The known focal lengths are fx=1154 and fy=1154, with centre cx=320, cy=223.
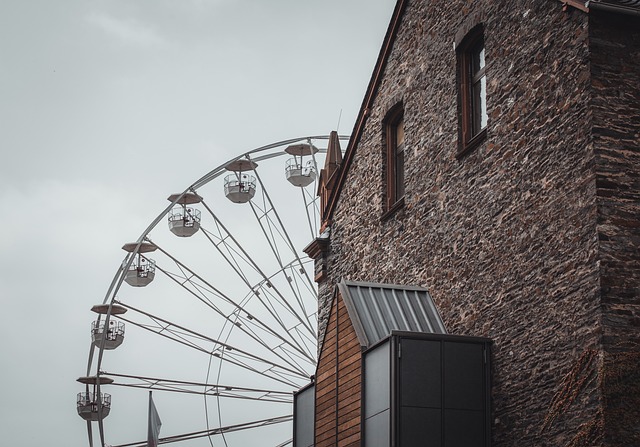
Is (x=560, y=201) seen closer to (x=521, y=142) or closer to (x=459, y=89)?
(x=521, y=142)

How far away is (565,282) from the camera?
50.1 ft

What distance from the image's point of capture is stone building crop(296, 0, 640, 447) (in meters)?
14.6

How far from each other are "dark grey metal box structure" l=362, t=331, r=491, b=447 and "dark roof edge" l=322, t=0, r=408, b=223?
7.47m

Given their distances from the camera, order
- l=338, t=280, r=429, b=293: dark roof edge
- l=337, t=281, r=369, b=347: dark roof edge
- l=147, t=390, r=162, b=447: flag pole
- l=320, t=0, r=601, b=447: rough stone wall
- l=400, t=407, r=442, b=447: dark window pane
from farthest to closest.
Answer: l=147, t=390, r=162, b=447: flag pole → l=338, t=280, r=429, b=293: dark roof edge → l=337, t=281, r=369, b=347: dark roof edge → l=400, t=407, r=442, b=447: dark window pane → l=320, t=0, r=601, b=447: rough stone wall

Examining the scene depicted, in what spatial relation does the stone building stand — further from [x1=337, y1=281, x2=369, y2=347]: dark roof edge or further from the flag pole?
the flag pole

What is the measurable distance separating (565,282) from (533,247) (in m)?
1.02

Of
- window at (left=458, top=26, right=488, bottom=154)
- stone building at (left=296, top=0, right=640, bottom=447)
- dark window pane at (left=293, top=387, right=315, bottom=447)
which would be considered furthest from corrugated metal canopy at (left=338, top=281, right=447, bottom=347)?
dark window pane at (left=293, top=387, right=315, bottom=447)

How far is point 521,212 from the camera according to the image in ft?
54.3

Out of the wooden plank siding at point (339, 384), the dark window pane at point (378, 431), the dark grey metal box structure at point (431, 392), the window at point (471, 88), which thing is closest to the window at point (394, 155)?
the window at point (471, 88)

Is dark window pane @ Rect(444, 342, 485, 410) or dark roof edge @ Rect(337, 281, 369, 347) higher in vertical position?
dark roof edge @ Rect(337, 281, 369, 347)

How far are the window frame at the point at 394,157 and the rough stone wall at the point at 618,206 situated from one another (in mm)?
6243

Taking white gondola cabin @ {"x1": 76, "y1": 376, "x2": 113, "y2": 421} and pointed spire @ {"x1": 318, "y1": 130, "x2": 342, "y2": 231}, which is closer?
pointed spire @ {"x1": 318, "y1": 130, "x2": 342, "y2": 231}

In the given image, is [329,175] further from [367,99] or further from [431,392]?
[431,392]

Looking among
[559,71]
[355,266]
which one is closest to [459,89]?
[559,71]
